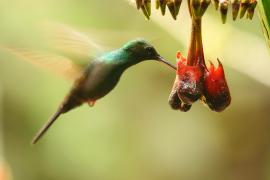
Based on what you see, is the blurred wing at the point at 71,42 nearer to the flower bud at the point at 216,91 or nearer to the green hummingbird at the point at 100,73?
the green hummingbird at the point at 100,73

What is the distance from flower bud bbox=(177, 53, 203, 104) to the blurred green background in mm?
3007

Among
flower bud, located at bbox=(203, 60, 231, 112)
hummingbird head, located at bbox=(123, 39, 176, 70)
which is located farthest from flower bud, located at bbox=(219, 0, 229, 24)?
hummingbird head, located at bbox=(123, 39, 176, 70)

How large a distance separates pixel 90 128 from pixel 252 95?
1.28 metres

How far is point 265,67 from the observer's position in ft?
12.7

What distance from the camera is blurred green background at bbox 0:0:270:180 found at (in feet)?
17.0

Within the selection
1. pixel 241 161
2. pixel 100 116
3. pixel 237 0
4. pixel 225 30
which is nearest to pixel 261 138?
pixel 241 161

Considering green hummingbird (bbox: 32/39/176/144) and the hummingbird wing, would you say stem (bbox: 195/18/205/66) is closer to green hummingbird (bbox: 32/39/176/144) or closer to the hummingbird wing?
green hummingbird (bbox: 32/39/176/144)

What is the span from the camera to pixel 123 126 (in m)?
5.79

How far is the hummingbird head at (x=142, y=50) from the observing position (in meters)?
1.97

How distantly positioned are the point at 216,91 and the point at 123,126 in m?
4.04

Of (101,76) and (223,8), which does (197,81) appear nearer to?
Answer: (223,8)

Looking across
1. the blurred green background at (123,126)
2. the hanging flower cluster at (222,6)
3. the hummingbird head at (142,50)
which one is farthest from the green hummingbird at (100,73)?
the blurred green background at (123,126)

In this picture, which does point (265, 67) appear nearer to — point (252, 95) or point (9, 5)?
point (252, 95)

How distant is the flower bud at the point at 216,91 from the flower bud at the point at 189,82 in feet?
0.07
